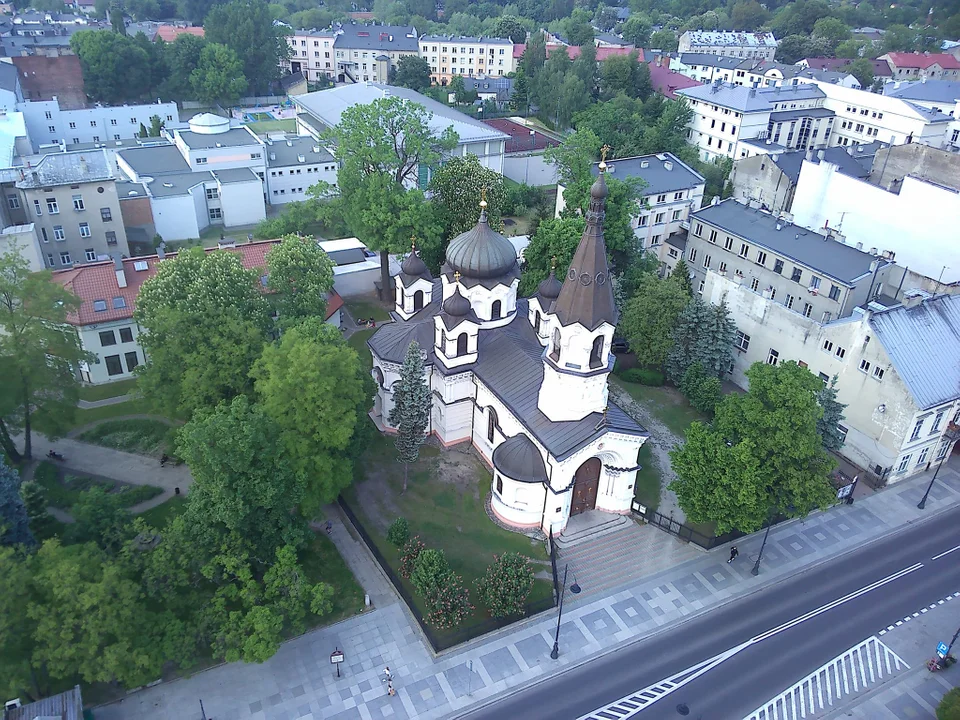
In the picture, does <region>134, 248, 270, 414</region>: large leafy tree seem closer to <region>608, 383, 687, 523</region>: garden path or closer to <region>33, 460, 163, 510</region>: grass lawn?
<region>33, 460, 163, 510</region>: grass lawn

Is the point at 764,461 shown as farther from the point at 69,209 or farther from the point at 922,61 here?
the point at 922,61

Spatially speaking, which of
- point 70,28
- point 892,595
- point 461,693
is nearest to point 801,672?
point 892,595

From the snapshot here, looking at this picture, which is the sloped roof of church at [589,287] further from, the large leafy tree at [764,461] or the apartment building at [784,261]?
the apartment building at [784,261]

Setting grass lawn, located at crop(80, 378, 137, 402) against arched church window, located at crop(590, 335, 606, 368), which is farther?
grass lawn, located at crop(80, 378, 137, 402)

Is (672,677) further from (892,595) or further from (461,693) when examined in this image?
(892,595)

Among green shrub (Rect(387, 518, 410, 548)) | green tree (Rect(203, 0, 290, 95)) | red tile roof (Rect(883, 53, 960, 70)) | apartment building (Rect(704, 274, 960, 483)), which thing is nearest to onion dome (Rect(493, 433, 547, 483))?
green shrub (Rect(387, 518, 410, 548))
